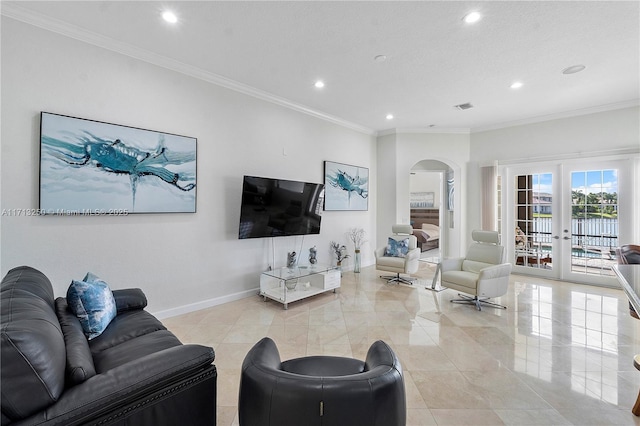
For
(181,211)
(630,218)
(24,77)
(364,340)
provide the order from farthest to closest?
(630,218)
(181,211)
(364,340)
(24,77)

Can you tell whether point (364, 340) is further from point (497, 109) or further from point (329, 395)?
point (497, 109)

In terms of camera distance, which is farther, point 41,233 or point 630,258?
point 630,258

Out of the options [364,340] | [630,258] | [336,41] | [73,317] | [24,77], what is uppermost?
[336,41]

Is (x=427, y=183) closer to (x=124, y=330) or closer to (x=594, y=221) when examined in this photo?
(x=594, y=221)

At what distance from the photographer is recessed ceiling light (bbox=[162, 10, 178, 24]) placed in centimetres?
259

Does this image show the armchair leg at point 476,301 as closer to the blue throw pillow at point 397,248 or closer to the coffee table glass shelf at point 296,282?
the blue throw pillow at point 397,248

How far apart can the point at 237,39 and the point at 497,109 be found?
4.59 m

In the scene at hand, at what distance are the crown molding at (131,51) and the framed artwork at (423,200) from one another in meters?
6.46

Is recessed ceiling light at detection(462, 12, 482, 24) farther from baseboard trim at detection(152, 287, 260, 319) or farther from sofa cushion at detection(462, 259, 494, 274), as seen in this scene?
baseboard trim at detection(152, 287, 260, 319)

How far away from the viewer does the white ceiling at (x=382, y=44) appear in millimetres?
2529

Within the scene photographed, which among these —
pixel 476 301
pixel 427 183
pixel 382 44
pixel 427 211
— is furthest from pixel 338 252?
pixel 427 183

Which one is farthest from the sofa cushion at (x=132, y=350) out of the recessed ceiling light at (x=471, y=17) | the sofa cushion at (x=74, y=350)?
the recessed ceiling light at (x=471, y=17)

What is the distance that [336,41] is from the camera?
9.84 feet

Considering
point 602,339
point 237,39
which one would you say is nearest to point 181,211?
point 237,39
